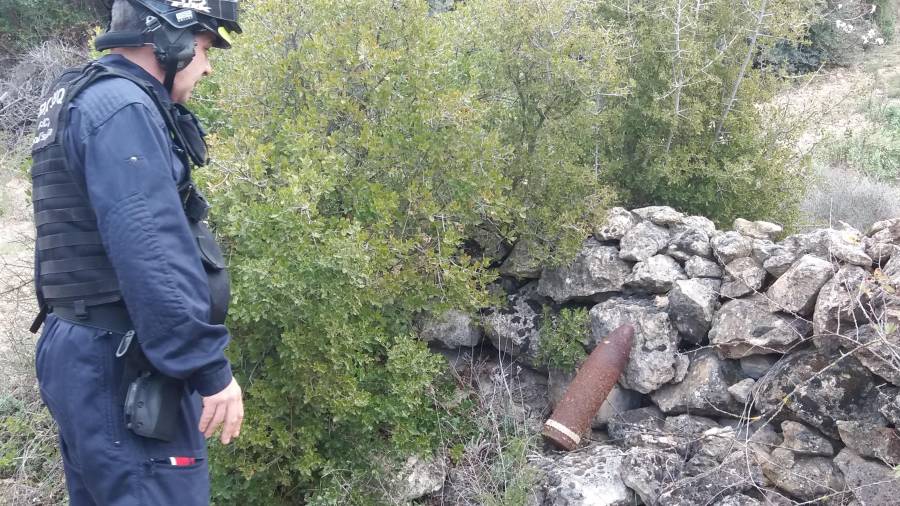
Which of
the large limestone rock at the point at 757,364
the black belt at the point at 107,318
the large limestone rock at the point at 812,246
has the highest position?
the black belt at the point at 107,318

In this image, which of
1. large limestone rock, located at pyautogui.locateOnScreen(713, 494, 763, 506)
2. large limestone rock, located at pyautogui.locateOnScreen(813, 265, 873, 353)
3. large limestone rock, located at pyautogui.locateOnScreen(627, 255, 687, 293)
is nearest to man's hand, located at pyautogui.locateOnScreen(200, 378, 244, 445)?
large limestone rock, located at pyautogui.locateOnScreen(713, 494, 763, 506)

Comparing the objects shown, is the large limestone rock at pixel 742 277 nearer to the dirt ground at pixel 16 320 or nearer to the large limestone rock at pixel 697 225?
the large limestone rock at pixel 697 225

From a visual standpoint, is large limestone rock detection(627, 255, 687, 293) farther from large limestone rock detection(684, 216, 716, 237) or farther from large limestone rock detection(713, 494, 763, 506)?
large limestone rock detection(713, 494, 763, 506)

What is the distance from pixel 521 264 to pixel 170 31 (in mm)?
3054

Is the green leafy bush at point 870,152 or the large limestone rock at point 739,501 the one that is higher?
the large limestone rock at point 739,501

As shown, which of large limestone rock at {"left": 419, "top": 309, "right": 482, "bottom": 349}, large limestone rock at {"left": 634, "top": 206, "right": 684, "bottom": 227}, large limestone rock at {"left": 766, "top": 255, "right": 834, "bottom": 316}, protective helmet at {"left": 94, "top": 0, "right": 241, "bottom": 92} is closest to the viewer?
protective helmet at {"left": 94, "top": 0, "right": 241, "bottom": 92}

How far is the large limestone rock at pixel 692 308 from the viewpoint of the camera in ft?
14.1

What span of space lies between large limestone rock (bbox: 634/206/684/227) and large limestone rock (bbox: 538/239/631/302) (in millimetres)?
298

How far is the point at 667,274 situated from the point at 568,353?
761 millimetres

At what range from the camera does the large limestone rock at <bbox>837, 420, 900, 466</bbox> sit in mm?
3461

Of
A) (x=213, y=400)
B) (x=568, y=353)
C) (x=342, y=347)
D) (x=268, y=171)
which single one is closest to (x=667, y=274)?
(x=568, y=353)

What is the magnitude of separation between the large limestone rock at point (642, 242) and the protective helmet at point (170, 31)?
3023mm

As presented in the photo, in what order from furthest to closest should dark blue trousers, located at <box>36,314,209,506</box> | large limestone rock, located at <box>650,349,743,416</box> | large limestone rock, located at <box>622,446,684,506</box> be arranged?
large limestone rock, located at <box>650,349,743,416</box> < large limestone rock, located at <box>622,446,684,506</box> < dark blue trousers, located at <box>36,314,209,506</box>

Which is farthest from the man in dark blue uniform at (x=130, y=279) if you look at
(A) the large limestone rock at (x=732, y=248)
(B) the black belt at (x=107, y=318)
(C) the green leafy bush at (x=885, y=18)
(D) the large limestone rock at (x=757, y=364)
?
(C) the green leafy bush at (x=885, y=18)
